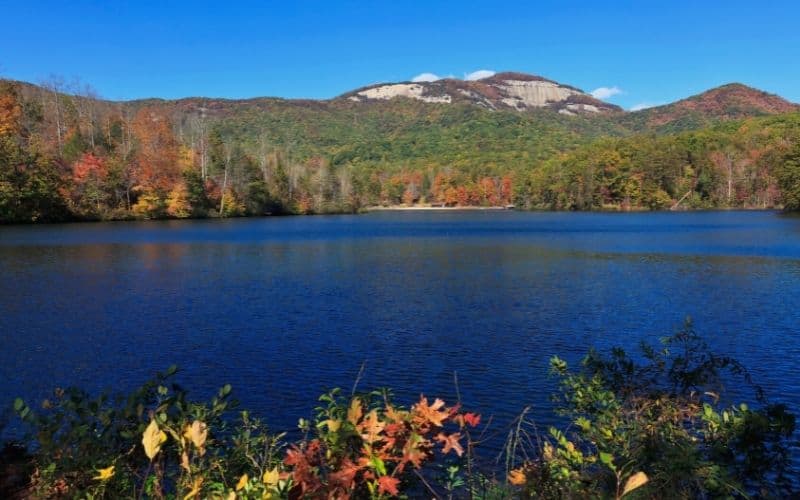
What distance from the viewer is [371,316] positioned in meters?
23.0

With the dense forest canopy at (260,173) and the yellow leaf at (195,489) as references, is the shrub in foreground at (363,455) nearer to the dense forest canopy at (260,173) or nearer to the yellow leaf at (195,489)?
the yellow leaf at (195,489)

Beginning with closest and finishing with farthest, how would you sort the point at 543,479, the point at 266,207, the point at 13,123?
the point at 543,479
the point at 13,123
the point at 266,207

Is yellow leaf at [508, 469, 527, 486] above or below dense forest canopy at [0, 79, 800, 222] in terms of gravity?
below

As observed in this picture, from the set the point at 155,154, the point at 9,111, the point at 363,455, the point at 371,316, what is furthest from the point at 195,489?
the point at 155,154

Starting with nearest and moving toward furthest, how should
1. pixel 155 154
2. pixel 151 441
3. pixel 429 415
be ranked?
1. pixel 151 441
2. pixel 429 415
3. pixel 155 154

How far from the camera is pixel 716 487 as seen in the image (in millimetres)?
4652

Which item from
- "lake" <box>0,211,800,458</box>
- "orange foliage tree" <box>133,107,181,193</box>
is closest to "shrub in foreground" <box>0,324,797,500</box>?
"lake" <box>0,211,800,458</box>

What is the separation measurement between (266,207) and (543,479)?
115 meters

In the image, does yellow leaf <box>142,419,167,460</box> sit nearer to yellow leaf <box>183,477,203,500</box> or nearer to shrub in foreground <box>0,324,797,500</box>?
shrub in foreground <box>0,324,797,500</box>

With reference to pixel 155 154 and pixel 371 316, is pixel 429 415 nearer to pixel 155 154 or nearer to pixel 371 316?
pixel 371 316

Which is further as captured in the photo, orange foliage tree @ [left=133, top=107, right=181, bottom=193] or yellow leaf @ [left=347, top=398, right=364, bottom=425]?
orange foliage tree @ [left=133, top=107, right=181, bottom=193]

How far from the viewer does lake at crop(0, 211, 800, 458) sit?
49.8 ft

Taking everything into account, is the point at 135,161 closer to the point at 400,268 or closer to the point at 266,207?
the point at 266,207

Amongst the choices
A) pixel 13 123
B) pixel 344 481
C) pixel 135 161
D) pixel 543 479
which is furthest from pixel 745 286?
pixel 13 123
